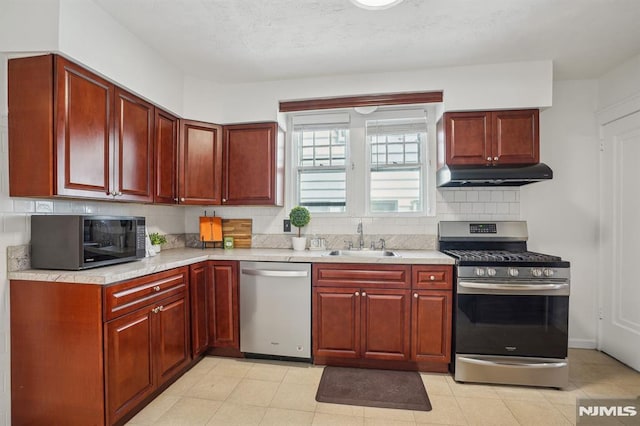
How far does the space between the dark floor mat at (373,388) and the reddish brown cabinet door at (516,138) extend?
196 cm

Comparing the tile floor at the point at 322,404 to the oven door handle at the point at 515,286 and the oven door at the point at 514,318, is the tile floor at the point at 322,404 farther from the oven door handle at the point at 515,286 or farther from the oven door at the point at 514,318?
the oven door handle at the point at 515,286

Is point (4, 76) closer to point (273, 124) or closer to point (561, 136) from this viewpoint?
point (273, 124)

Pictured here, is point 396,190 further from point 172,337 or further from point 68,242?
point 68,242

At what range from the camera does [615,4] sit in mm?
1908

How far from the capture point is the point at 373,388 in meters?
2.26

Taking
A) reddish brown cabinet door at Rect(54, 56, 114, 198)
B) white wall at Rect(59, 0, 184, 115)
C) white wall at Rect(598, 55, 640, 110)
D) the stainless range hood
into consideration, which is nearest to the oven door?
the stainless range hood

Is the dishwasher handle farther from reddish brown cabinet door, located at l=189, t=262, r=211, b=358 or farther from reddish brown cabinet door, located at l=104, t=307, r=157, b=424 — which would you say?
reddish brown cabinet door, located at l=104, t=307, r=157, b=424

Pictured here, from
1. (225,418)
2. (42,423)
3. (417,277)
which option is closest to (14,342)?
(42,423)

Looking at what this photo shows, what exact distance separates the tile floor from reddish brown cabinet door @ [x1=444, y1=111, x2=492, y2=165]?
181cm

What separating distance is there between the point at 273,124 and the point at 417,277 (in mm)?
1927

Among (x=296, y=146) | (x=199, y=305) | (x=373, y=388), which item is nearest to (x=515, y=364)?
(x=373, y=388)

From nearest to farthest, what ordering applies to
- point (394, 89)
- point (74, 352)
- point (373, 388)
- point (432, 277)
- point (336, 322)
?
point (74, 352) → point (373, 388) → point (432, 277) → point (336, 322) → point (394, 89)

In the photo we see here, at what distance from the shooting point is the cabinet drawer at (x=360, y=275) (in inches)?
97.1

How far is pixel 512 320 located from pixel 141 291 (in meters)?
2.59
